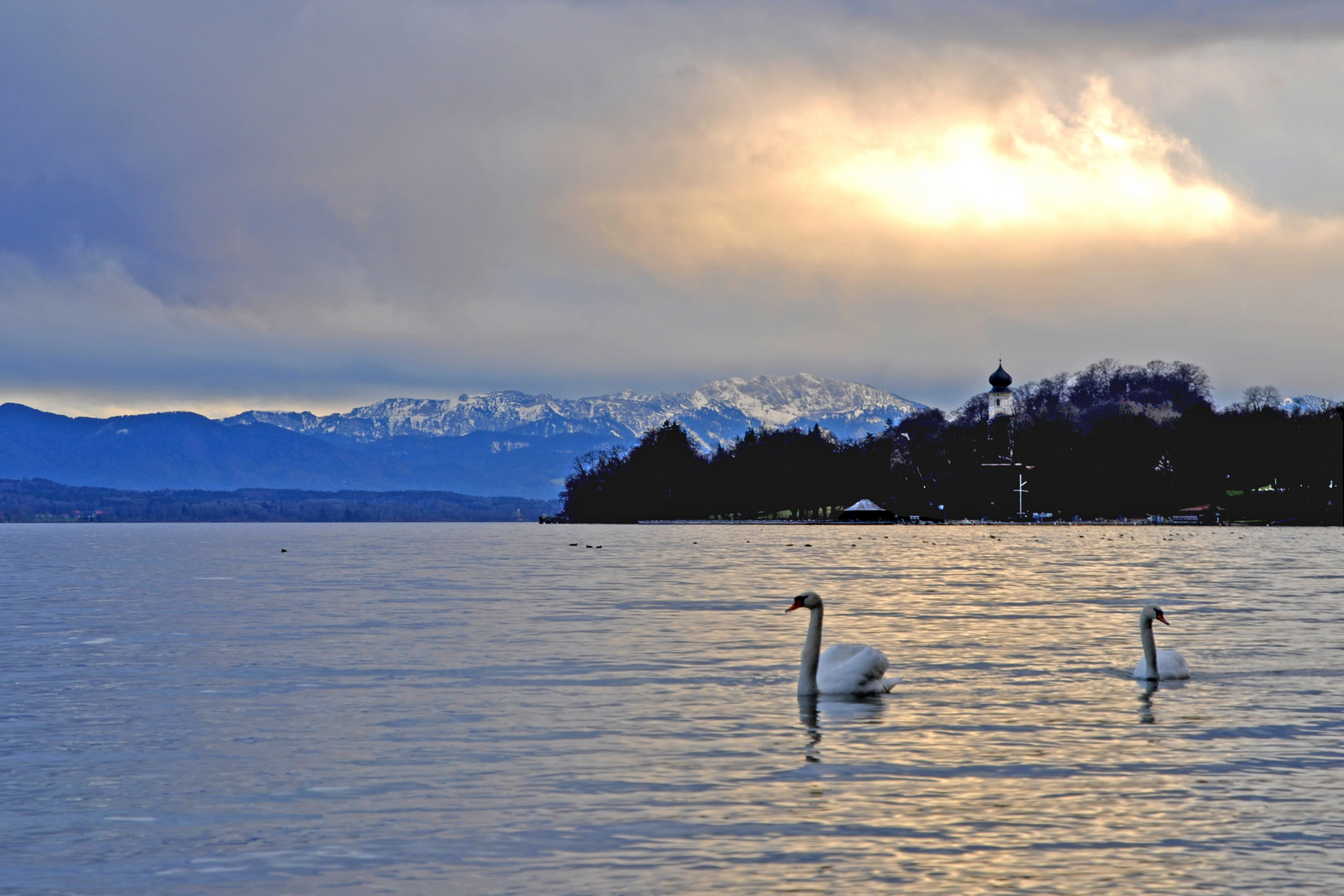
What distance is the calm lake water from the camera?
16.4m

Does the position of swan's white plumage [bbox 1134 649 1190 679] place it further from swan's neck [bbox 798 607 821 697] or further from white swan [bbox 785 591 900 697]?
swan's neck [bbox 798 607 821 697]

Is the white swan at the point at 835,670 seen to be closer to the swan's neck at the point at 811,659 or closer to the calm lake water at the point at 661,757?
the swan's neck at the point at 811,659

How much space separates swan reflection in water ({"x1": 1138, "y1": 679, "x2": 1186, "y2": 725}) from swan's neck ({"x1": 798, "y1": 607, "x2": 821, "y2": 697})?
6995 mm

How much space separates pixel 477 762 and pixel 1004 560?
98.5 m

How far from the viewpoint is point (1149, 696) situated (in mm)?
30656

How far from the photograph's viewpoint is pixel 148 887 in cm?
1573

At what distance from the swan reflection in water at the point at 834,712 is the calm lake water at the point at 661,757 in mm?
145

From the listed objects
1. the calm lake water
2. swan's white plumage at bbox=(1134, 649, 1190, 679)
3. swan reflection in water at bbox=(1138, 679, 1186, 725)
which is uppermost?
swan's white plumage at bbox=(1134, 649, 1190, 679)

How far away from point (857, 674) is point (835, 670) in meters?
0.67

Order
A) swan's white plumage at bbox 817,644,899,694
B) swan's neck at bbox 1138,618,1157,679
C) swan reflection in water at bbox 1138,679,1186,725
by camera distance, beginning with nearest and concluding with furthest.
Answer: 1. swan reflection in water at bbox 1138,679,1186,725
2. swan's white plumage at bbox 817,644,899,694
3. swan's neck at bbox 1138,618,1157,679

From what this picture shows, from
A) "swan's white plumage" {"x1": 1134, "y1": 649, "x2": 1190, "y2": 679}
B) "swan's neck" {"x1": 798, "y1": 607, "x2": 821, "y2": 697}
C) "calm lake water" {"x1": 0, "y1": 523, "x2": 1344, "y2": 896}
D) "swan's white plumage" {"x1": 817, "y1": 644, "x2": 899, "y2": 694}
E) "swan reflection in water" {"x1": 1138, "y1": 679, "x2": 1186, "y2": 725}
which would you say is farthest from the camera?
"swan's white plumage" {"x1": 1134, "y1": 649, "x2": 1190, "y2": 679}

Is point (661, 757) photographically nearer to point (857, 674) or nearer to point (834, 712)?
point (834, 712)

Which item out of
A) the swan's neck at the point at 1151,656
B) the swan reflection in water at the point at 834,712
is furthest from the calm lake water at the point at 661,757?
the swan's neck at the point at 1151,656

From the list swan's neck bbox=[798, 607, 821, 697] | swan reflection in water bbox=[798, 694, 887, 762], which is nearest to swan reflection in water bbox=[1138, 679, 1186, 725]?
swan reflection in water bbox=[798, 694, 887, 762]
